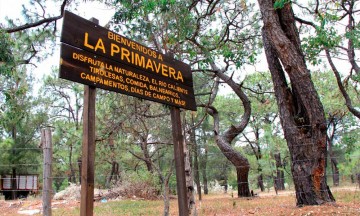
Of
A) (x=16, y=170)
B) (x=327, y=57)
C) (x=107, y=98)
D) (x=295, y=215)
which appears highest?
(x=327, y=57)

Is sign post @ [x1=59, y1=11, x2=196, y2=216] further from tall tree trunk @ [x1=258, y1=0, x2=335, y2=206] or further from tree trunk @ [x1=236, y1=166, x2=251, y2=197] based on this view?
tree trunk @ [x1=236, y1=166, x2=251, y2=197]

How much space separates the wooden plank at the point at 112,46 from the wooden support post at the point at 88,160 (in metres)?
0.42

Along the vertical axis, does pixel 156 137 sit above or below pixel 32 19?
below

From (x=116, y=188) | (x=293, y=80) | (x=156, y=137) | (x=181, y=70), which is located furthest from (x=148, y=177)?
(x=181, y=70)

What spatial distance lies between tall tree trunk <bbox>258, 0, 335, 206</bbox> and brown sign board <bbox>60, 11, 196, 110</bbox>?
2.45 m

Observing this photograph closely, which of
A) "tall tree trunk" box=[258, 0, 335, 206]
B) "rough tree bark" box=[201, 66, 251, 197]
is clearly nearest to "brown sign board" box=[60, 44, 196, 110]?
"tall tree trunk" box=[258, 0, 335, 206]

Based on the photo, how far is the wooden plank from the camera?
2.89m

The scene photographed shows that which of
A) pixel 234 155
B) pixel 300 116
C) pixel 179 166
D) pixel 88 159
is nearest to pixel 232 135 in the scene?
pixel 234 155

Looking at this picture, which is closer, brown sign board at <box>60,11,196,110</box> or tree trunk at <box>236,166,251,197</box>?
brown sign board at <box>60,11,196,110</box>

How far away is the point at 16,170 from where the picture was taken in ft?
59.4

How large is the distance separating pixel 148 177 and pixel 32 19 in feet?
31.1

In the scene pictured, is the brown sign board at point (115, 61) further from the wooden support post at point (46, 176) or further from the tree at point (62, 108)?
the tree at point (62, 108)

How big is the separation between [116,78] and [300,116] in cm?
412

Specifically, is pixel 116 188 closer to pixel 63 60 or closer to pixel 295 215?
pixel 295 215
